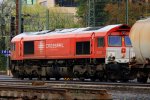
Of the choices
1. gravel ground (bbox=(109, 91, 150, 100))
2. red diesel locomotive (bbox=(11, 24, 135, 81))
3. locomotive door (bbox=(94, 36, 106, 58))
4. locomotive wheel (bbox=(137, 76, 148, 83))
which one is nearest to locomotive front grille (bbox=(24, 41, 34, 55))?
red diesel locomotive (bbox=(11, 24, 135, 81))

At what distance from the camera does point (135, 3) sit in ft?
235

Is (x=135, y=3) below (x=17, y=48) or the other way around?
the other way around

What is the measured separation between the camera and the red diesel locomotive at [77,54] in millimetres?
34062

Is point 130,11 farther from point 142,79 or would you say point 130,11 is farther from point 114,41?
point 142,79

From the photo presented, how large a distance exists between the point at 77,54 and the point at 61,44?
196 cm

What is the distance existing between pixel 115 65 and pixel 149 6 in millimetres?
37031

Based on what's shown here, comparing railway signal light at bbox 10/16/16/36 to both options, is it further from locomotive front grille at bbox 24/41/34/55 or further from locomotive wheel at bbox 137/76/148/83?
locomotive wheel at bbox 137/76/148/83

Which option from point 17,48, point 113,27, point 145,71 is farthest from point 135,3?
point 145,71

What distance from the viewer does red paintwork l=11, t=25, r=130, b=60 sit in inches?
1368

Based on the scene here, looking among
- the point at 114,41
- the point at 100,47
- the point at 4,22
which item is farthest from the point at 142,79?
the point at 4,22

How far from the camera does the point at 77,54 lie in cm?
3612

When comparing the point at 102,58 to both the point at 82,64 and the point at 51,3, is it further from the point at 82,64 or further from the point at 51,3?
the point at 51,3

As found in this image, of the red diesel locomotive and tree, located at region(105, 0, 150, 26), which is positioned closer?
the red diesel locomotive

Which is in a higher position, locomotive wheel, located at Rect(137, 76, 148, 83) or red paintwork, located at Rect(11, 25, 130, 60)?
red paintwork, located at Rect(11, 25, 130, 60)
